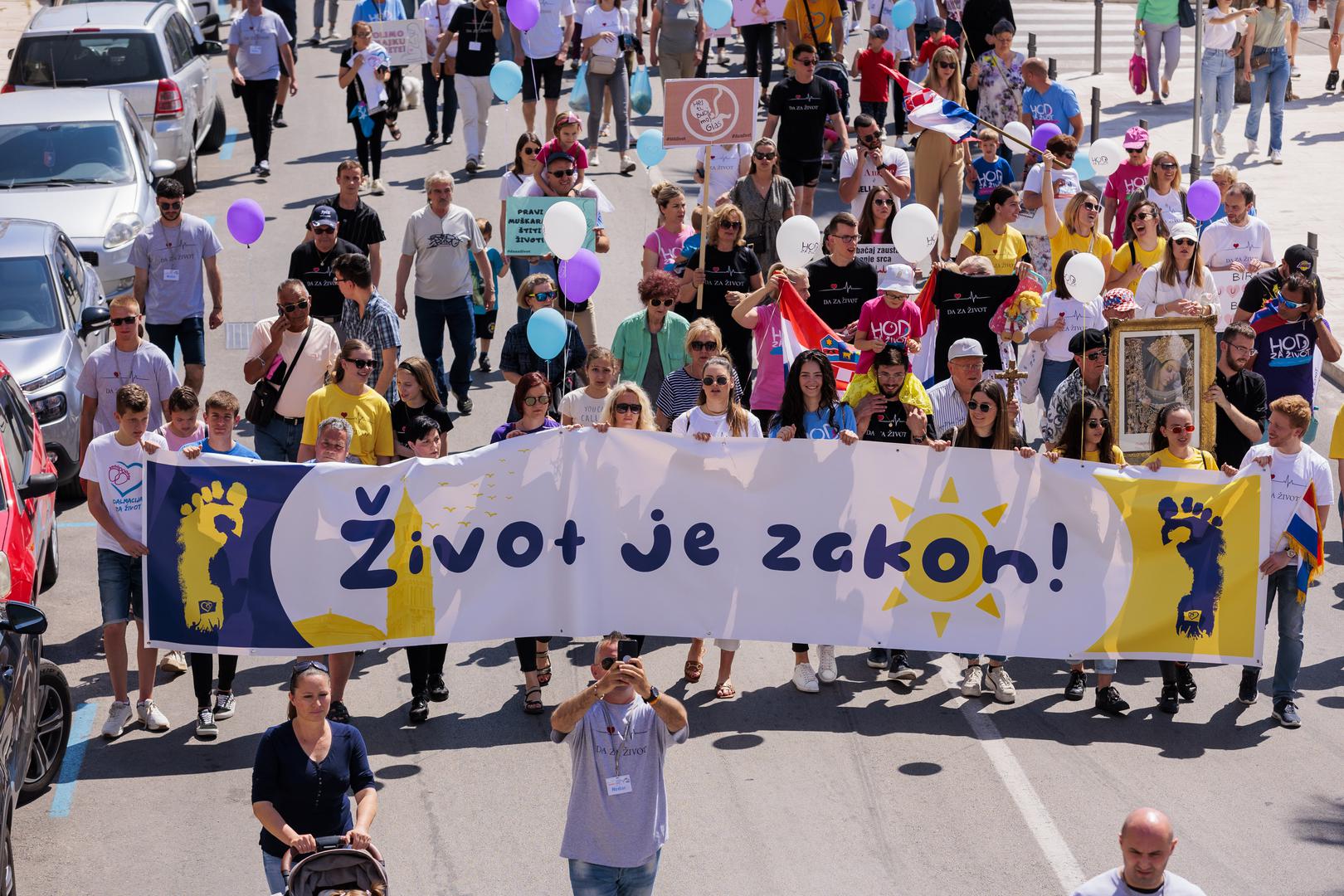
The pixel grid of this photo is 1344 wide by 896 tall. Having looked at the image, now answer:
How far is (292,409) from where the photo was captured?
11.7 m

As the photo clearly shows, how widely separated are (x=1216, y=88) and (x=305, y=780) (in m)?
17.1

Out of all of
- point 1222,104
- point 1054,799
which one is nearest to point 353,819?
point 1054,799

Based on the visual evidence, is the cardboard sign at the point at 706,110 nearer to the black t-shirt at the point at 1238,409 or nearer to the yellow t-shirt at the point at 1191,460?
the black t-shirt at the point at 1238,409

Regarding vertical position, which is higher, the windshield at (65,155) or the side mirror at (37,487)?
the windshield at (65,155)

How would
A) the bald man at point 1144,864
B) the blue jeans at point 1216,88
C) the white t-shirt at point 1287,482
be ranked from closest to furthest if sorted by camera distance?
1. the bald man at point 1144,864
2. the white t-shirt at point 1287,482
3. the blue jeans at point 1216,88

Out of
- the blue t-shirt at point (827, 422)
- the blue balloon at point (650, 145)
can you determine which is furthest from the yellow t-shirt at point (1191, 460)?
the blue balloon at point (650, 145)

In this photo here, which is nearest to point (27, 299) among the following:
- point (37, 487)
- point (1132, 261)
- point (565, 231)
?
point (37, 487)

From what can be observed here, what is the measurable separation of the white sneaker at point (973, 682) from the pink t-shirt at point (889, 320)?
2577mm

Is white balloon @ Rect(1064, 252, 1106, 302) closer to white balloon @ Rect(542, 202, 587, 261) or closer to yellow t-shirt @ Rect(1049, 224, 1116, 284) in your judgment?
yellow t-shirt @ Rect(1049, 224, 1116, 284)

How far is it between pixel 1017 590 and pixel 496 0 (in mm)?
12614

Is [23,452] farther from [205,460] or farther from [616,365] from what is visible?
[616,365]

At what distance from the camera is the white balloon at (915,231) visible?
13289 millimetres

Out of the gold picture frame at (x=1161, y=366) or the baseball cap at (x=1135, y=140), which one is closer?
the gold picture frame at (x=1161, y=366)

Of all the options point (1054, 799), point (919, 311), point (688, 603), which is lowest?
point (1054, 799)
